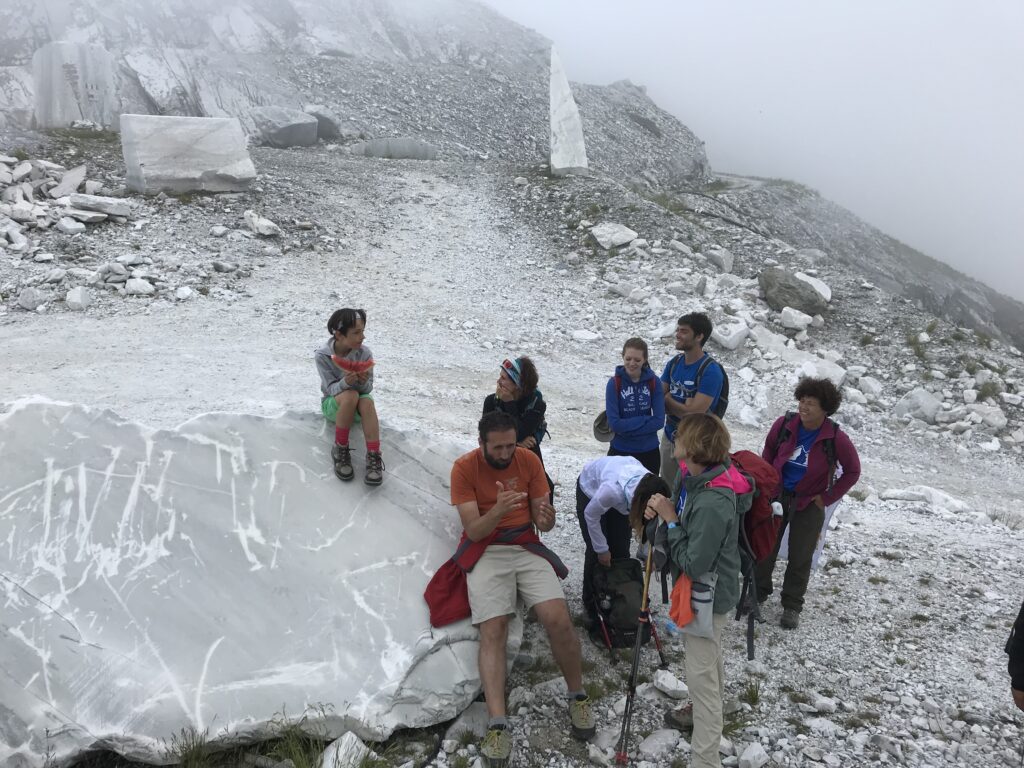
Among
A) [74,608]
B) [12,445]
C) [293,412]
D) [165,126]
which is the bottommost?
[74,608]

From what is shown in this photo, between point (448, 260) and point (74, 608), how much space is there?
38.7 ft

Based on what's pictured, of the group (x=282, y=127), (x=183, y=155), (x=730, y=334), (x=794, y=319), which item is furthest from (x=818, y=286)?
(x=282, y=127)

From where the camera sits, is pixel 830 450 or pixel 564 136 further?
pixel 564 136

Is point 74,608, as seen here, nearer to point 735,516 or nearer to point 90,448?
point 90,448

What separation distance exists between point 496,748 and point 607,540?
155cm

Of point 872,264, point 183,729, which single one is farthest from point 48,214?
point 872,264

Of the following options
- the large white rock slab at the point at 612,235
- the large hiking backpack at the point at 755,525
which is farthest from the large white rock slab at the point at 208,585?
the large white rock slab at the point at 612,235

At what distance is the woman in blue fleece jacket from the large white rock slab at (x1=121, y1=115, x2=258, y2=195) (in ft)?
43.4

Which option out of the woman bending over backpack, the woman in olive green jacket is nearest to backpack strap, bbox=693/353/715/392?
the woman bending over backpack

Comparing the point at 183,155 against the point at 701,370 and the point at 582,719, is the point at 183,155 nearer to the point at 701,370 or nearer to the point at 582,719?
the point at 701,370

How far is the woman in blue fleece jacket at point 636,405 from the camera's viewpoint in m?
5.14

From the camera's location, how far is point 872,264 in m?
29.2

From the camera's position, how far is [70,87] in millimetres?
22891

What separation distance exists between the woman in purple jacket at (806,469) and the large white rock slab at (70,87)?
25.5 metres
